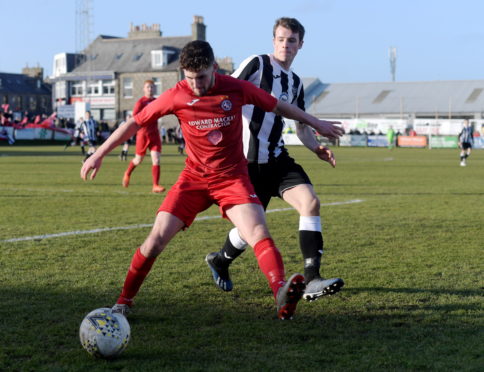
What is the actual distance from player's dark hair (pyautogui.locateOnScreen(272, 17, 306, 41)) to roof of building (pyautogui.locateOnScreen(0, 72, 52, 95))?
97.2 meters

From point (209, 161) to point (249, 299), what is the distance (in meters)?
1.25

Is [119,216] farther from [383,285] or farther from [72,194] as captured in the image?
[383,285]

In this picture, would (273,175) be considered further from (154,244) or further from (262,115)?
(154,244)

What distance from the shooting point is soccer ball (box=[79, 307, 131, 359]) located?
4.16 meters

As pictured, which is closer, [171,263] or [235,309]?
→ [235,309]

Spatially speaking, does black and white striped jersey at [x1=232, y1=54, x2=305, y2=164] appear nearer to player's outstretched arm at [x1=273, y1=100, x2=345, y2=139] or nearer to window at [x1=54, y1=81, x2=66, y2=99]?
player's outstretched arm at [x1=273, y1=100, x2=345, y2=139]

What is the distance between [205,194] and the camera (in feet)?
17.0

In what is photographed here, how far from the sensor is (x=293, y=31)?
20.0 feet

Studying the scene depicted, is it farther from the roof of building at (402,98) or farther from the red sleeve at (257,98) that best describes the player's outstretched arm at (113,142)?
the roof of building at (402,98)

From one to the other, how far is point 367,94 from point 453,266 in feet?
243

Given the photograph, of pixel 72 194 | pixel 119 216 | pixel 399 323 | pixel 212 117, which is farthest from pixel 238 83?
pixel 72 194

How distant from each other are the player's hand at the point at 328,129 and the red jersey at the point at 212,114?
14.2 inches

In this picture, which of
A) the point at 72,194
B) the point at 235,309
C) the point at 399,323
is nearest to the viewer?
the point at 399,323

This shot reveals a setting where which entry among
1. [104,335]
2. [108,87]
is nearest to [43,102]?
[108,87]
